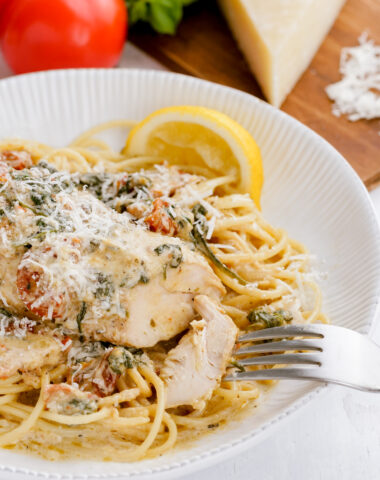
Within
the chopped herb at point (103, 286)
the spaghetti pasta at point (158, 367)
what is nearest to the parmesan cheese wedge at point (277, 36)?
the spaghetti pasta at point (158, 367)

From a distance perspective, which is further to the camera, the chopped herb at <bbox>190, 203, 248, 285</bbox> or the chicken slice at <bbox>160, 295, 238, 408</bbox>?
the chopped herb at <bbox>190, 203, 248, 285</bbox>

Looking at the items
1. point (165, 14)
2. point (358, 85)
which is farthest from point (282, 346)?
point (165, 14)

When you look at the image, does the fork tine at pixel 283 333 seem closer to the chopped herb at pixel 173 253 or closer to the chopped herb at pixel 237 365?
the chopped herb at pixel 237 365

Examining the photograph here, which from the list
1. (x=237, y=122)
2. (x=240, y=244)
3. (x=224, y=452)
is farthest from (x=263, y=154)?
(x=224, y=452)

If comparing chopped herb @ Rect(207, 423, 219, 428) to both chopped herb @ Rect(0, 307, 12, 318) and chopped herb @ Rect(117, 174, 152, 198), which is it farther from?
chopped herb @ Rect(117, 174, 152, 198)

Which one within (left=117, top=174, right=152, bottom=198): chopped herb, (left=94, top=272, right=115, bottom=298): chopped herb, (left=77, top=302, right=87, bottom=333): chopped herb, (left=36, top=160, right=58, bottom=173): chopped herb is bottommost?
(left=77, top=302, right=87, bottom=333): chopped herb

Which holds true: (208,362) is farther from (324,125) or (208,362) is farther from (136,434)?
(324,125)

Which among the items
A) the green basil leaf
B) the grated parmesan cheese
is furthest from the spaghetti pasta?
the green basil leaf

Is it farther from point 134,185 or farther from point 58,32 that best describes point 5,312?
point 58,32
